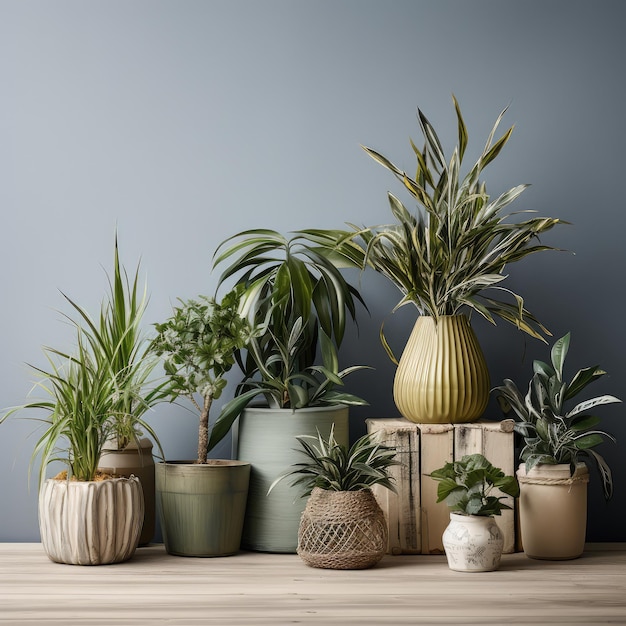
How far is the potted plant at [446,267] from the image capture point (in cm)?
254

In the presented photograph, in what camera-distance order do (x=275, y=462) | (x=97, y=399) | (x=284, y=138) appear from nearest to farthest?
(x=97, y=399)
(x=275, y=462)
(x=284, y=138)

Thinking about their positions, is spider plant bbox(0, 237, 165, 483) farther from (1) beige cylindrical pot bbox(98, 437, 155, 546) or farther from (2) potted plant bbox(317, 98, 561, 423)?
(2) potted plant bbox(317, 98, 561, 423)

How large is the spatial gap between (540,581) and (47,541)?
133 centimetres

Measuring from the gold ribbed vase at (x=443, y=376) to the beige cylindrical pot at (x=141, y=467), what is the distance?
0.79m

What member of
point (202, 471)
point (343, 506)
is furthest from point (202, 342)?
point (343, 506)

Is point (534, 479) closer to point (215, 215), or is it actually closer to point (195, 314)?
point (195, 314)

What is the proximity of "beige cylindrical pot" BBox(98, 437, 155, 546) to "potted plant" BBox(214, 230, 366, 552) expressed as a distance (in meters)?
0.27

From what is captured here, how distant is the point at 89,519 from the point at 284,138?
1365 mm

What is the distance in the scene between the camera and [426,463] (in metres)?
2.52

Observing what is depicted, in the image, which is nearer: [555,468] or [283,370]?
[555,468]

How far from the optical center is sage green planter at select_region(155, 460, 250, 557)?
2.42m

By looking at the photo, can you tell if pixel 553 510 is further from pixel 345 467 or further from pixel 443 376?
pixel 345 467

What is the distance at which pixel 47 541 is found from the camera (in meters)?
2.38

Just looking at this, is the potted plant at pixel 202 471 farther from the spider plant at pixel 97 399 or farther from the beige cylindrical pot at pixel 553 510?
the beige cylindrical pot at pixel 553 510
